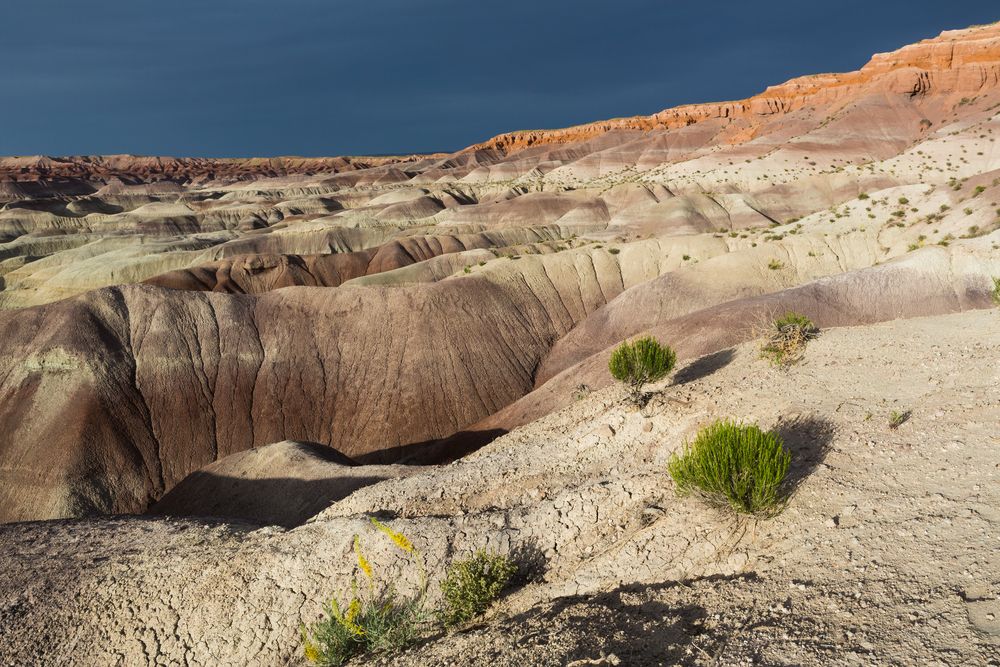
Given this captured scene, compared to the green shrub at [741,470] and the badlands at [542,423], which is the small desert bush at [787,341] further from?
the green shrub at [741,470]

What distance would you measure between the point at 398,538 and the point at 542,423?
6749 mm

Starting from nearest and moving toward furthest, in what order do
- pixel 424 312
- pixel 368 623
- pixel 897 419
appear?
pixel 368 623 < pixel 897 419 < pixel 424 312

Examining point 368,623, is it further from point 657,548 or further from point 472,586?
point 657,548

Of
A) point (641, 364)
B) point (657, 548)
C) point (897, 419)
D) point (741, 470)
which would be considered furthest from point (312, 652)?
point (641, 364)

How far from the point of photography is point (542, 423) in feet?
46.8

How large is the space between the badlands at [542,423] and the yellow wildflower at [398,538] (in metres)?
0.26

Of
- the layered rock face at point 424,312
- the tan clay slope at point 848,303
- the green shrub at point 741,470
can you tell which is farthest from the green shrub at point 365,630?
the layered rock face at point 424,312

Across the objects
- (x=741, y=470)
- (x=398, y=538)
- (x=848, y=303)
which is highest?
(x=741, y=470)

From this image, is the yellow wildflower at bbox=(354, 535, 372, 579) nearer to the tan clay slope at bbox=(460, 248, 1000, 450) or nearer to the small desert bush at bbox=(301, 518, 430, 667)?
the small desert bush at bbox=(301, 518, 430, 667)

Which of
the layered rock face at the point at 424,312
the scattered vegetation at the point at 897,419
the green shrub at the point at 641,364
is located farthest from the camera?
the layered rock face at the point at 424,312

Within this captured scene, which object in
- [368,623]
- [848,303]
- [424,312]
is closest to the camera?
[368,623]

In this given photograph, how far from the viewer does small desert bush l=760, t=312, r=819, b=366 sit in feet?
38.0

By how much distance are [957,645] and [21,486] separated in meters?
30.0

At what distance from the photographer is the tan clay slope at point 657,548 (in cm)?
488
